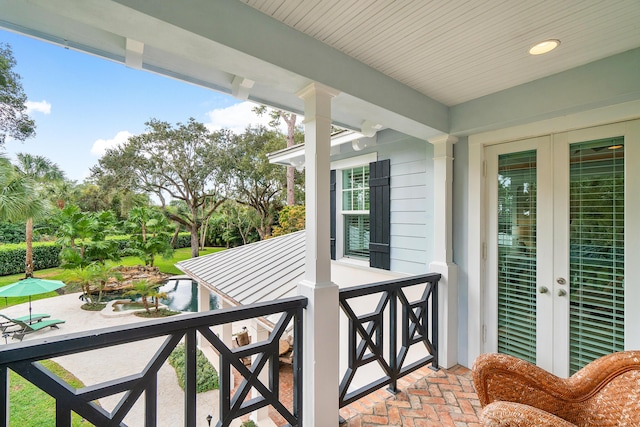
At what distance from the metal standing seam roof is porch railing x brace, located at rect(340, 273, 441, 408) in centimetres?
162

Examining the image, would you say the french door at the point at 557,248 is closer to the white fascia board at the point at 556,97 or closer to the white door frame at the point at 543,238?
the white door frame at the point at 543,238

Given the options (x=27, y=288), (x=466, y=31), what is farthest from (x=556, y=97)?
(x=27, y=288)

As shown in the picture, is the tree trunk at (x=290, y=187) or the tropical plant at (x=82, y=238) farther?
the tree trunk at (x=290, y=187)

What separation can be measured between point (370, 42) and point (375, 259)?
2.66 meters

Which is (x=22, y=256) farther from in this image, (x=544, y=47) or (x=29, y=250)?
(x=544, y=47)

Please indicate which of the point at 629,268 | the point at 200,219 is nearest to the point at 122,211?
the point at 200,219

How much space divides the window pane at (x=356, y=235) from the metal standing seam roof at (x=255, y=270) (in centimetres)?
89

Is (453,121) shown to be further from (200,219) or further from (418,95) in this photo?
(200,219)

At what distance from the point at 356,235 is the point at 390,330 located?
6.45 feet

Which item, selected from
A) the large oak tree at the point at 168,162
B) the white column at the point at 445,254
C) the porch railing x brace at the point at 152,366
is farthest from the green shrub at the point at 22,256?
the white column at the point at 445,254

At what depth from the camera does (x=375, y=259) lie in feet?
12.5

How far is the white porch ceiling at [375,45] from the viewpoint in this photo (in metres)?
1.40

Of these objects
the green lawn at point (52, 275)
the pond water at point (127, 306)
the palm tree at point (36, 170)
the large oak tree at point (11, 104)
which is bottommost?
the pond water at point (127, 306)

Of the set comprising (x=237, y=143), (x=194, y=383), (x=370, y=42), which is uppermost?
(x=237, y=143)
